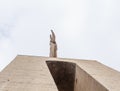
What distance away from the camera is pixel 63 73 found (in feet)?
19.0

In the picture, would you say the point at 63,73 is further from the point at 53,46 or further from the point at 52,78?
the point at 52,78

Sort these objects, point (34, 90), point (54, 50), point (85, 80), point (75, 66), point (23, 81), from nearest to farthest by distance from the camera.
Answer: point (34, 90) → point (23, 81) → point (85, 80) → point (75, 66) → point (54, 50)

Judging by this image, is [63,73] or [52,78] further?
[63,73]

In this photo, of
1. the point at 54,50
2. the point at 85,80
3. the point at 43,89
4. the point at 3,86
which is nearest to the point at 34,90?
the point at 43,89

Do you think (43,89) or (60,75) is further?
(60,75)

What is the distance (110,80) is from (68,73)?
8.00ft

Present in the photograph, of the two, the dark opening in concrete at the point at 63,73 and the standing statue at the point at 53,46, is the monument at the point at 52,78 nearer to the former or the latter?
the dark opening in concrete at the point at 63,73

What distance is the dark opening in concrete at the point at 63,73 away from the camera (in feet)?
18.3

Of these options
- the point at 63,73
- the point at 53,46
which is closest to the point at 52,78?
the point at 63,73

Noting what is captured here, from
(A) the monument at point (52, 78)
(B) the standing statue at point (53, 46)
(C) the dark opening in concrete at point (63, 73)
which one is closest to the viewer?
(A) the monument at point (52, 78)

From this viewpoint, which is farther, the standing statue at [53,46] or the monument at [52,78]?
the standing statue at [53,46]

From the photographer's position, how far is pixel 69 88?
18.6 feet

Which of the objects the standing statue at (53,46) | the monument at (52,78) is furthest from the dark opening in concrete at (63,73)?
the standing statue at (53,46)

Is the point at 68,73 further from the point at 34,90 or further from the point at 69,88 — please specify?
the point at 34,90
